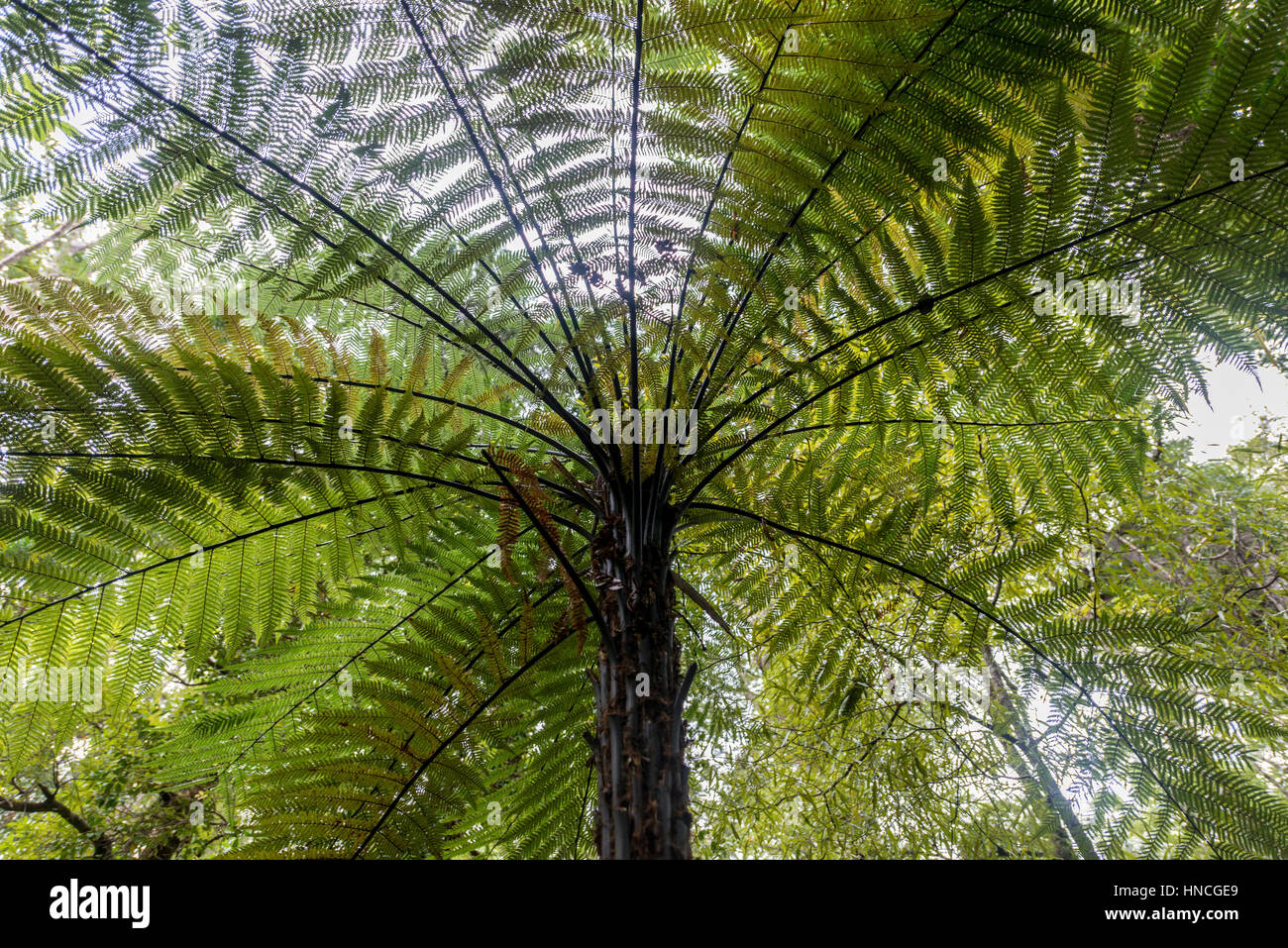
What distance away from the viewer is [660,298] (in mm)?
1392

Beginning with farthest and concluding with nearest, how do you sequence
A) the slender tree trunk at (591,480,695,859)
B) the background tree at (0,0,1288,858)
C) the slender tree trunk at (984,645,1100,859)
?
the slender tree trunk at (984,645,1100,859)
the background tree at (0,0,1288,858)
the slender tree trunk at (591,480,695,859)

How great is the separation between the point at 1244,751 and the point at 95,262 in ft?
9.80

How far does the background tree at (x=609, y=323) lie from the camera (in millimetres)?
1055

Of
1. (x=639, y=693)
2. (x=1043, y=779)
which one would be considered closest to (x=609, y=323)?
(x=639, y=693)

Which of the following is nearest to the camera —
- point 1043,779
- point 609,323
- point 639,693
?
point 639,693

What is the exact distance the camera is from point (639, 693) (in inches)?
40.3

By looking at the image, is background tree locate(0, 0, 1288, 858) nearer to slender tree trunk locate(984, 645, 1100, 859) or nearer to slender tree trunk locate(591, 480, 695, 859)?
slender tree trunk locate(591, 480, 695, 859)

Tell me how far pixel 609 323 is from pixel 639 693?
29.5 inches

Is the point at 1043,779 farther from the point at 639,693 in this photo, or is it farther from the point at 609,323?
the point at 609,323

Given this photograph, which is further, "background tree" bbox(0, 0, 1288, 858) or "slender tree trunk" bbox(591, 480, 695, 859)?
"background tree" bbox(0, 0, 1288, 858)

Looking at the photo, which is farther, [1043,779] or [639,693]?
[1043,779]

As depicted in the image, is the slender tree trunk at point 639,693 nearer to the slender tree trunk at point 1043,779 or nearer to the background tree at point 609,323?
the background tree at point 609,323

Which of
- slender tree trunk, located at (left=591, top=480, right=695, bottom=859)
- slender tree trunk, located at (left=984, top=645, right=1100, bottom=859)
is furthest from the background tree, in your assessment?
slender tree trunk, located at (left=984, top=645, right=1100, bottom=859)

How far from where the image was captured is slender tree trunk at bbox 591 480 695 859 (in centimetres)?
93
